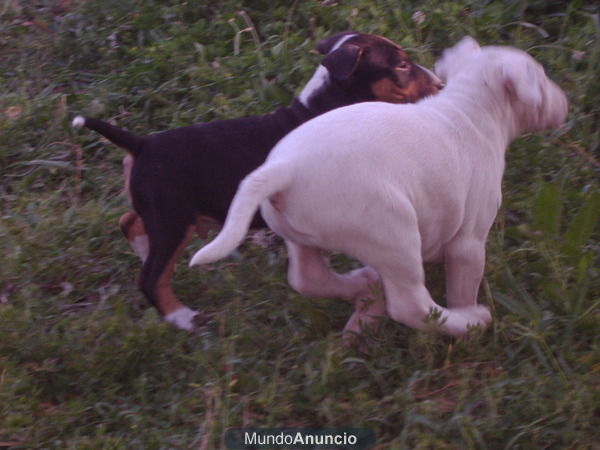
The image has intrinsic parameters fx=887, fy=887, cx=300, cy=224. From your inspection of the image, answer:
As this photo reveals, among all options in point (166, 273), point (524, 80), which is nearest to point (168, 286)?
point (166, 273)

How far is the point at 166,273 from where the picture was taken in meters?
3.94

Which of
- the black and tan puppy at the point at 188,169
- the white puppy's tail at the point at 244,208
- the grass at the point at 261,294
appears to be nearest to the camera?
the white puppy's tail at the point at 244,208

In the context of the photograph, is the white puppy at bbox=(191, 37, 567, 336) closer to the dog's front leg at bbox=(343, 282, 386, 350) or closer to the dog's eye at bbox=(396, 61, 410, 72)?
the dog's front leg at bbox=(343, 282, 386, 350)

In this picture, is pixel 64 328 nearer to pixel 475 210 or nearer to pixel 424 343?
pixel 424 343

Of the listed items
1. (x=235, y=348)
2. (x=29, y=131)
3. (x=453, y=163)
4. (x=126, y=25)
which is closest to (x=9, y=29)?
(x=126, y=25)

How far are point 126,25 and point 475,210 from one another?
3764 mm

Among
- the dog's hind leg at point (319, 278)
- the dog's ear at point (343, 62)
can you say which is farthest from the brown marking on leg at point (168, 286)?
the dog's ear at point (343, 62)

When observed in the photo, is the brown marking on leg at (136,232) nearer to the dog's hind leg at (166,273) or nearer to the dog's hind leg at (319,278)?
the dog's hind leg at (166,273)

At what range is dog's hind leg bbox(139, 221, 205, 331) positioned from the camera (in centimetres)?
389

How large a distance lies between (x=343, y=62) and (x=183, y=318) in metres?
1.39

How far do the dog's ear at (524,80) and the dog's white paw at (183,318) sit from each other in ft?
5.56

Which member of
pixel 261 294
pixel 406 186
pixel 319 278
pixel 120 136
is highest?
pixel 406 186

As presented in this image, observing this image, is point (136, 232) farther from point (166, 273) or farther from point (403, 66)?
point (403, 66)

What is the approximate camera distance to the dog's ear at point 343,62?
4113 mm
